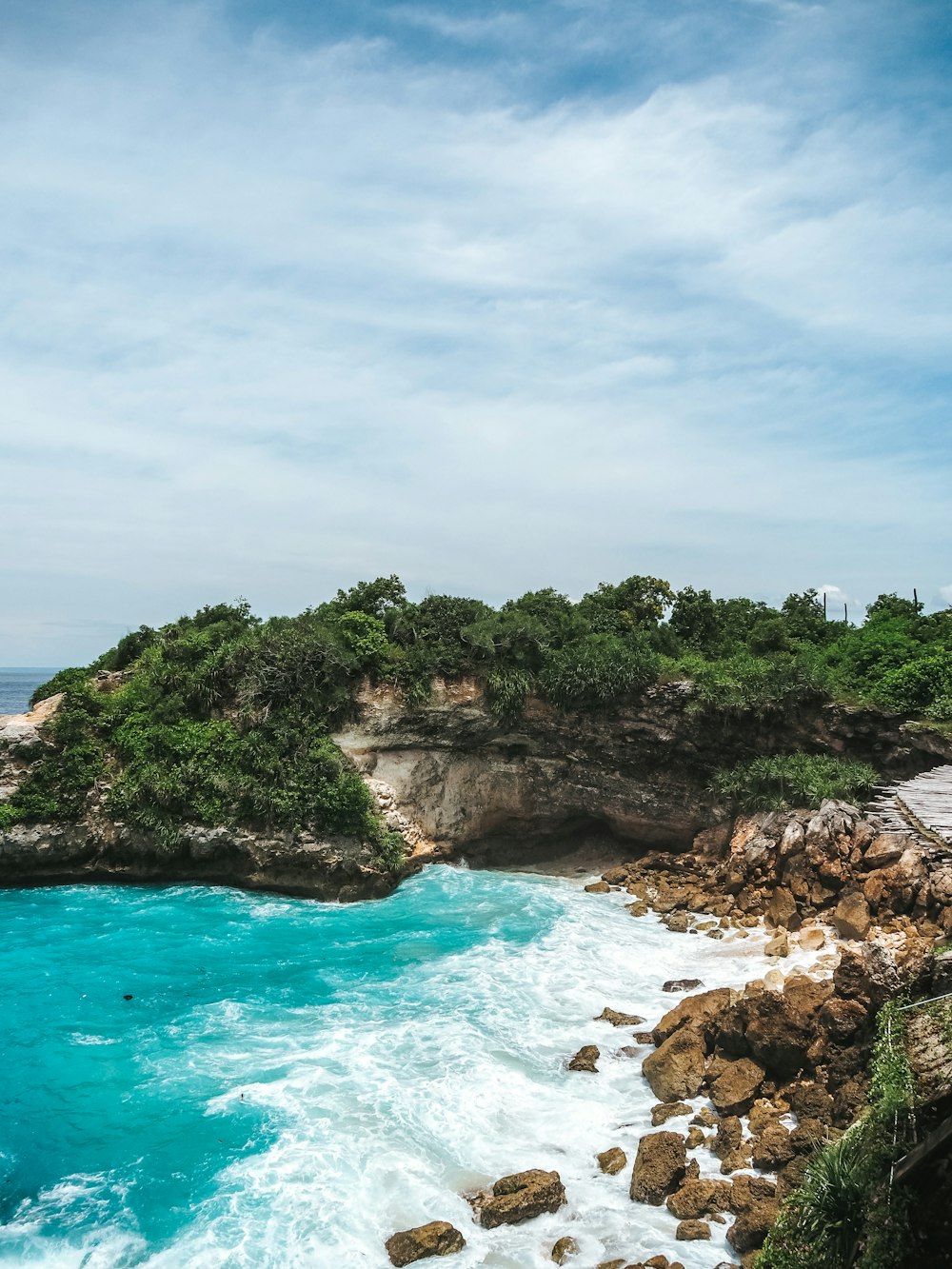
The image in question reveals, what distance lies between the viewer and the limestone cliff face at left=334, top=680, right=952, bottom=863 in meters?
26.4

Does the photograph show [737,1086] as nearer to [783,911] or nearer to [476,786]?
[783,911]

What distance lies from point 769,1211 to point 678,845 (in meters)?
17.8

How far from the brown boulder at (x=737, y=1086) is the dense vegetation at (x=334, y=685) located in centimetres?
1144


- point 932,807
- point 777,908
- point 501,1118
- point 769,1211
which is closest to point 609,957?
point 777,908

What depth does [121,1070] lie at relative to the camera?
13922mm

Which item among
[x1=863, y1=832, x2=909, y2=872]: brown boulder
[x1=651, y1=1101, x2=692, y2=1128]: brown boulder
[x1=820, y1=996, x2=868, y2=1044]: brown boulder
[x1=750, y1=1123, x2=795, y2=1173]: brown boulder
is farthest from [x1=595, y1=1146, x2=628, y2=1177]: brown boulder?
[x1=863, y1=832, x2=909, y2=872]: brown boulder

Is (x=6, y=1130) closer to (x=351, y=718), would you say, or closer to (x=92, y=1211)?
(x=92, y=1211)

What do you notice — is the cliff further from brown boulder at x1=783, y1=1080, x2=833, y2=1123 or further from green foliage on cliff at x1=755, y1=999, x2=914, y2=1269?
green foliage on cliff at x1=755, y1=999, x2=914, y2=1269

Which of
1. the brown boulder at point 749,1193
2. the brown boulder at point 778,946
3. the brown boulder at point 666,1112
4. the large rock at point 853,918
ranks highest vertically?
the large rock at point 853,918

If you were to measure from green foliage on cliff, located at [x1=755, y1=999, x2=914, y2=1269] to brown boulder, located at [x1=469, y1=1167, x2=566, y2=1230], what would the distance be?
2888 millimetres

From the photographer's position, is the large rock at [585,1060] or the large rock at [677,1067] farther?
the large rock at [585,1060]

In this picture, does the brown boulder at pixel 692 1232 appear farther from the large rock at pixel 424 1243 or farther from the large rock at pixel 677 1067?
the large rock at pixel 677 1067

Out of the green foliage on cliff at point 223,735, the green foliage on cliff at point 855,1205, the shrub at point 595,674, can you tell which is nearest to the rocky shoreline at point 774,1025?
the green foliage on cliff at point 855,1205

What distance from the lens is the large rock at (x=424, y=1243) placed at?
9.60 meters
